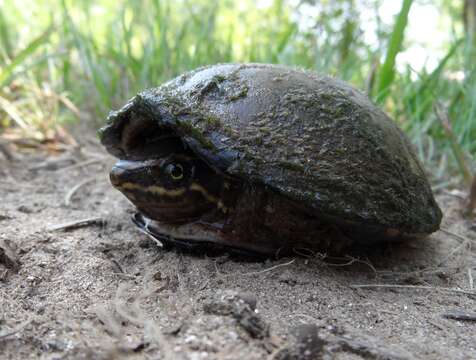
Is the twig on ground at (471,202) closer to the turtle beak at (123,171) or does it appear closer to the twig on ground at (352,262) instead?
the twig on ground at (352,262)

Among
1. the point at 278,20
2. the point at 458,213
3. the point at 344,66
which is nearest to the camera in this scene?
the point at 458,213

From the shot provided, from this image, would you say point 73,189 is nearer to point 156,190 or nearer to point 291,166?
→ point 156,190

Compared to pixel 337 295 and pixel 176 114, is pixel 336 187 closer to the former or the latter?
pixel 337 295

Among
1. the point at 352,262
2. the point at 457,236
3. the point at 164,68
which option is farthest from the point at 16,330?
the point at 164,68

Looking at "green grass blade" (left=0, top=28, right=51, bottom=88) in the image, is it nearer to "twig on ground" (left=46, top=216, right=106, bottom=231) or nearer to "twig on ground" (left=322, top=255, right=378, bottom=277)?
"twig on ground" (left=46, top=216, right=106, bottom=231)

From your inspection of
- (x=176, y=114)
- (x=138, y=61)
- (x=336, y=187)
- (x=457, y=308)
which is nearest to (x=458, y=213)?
(x=457, y=308)

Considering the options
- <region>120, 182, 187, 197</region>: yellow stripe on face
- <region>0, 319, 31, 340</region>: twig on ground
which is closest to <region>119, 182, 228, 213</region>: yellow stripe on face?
<region>120, 182, 187, 197</region>: yellow stripe on face

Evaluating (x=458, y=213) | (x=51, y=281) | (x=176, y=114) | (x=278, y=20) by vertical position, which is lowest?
(x=458, y=213)
